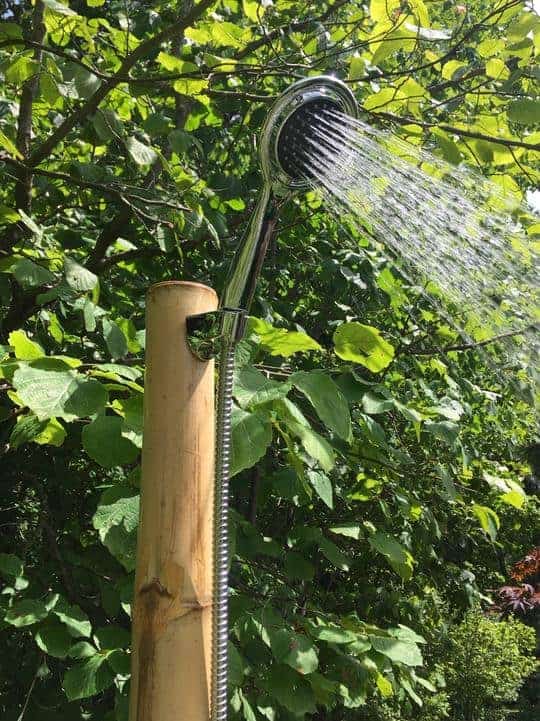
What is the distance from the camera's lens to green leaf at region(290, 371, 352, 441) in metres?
1.06

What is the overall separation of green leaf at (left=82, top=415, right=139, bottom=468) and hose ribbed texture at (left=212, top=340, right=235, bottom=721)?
9.1 inches

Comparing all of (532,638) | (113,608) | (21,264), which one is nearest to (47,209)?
(21,264)

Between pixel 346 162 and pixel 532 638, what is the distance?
4.80m

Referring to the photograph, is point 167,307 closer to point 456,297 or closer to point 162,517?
point 162,517

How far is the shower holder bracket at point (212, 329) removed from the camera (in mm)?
942

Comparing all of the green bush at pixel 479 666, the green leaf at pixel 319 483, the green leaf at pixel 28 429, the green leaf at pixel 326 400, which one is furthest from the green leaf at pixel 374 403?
the green bush at pixel 479 666

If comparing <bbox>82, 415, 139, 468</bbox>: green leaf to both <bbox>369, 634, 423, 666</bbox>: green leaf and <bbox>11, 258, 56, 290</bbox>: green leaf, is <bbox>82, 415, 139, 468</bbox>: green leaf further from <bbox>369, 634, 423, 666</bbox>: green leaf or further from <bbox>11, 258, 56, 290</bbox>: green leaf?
<bbox>369, 634, 423, 666</bbox>: green leaf

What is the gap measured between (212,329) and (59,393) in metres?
0.25

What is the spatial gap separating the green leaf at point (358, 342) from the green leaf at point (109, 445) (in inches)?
18.0

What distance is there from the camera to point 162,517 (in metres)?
0.90

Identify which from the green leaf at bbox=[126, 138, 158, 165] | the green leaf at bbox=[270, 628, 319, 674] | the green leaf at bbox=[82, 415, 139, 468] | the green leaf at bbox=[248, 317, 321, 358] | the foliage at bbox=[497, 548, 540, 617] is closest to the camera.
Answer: the green leaf at bbox=[82, 415, 139, 468]

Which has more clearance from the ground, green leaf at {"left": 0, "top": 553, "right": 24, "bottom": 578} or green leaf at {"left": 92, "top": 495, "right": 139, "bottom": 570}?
green leaf at {"left": 92, "top": 495, "right": 139, "bottom": 570}

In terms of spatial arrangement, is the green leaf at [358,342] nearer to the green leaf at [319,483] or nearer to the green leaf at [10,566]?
the green leaf at [319,483]

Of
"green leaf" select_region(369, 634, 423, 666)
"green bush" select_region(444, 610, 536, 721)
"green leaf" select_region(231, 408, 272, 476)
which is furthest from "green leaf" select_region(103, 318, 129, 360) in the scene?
"green bush" select_region(444, 610, 536, 721)
